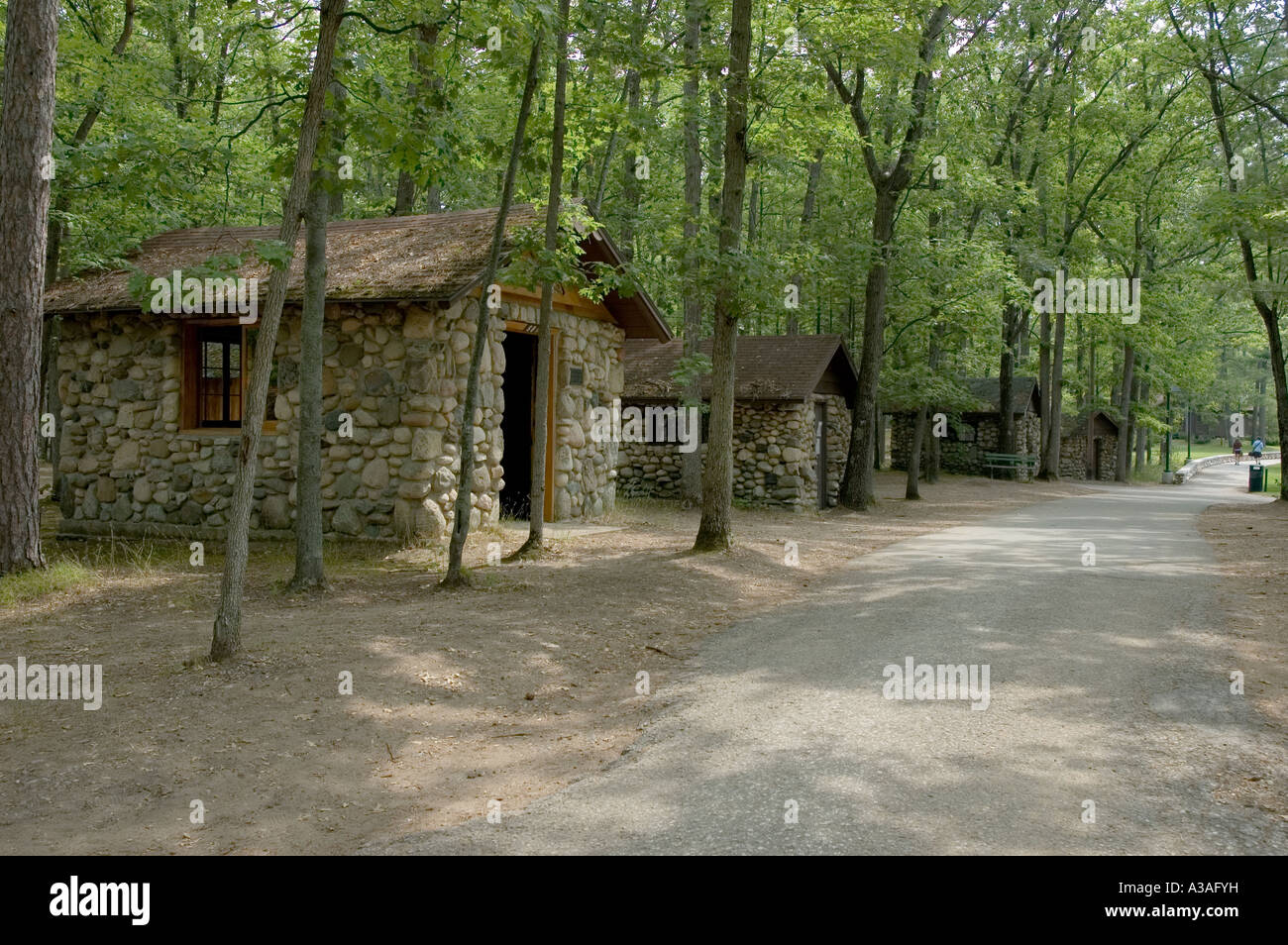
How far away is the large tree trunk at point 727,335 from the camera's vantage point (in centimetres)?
1309

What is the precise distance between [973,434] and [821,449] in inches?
799

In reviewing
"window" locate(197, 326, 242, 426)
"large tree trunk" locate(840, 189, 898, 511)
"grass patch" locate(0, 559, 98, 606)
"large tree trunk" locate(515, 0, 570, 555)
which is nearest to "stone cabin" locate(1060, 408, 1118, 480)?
"large tree trunk" locate(840, 189, 898, 511)

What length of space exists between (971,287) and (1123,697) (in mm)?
19027

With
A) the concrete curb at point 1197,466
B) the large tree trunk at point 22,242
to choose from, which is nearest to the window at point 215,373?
the large tree trunk at point 22,242

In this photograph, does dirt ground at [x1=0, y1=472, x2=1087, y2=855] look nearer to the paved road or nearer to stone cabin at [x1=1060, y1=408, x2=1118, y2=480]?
the paved road

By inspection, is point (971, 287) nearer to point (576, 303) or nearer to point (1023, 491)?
point (1023, 491)

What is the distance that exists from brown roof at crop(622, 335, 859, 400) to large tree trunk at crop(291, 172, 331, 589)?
11277mm

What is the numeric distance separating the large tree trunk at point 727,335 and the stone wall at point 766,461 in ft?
26.5

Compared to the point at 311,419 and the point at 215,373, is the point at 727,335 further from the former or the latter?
the point at 215,373

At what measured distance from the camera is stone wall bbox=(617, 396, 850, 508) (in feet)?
70.1

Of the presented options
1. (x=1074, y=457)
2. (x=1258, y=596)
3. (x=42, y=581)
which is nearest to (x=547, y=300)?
(x=42, y=581)

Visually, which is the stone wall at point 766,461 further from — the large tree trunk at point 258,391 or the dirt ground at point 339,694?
the large tree trunk at point 258,391

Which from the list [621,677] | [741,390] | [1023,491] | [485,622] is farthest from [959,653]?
[1023,491]

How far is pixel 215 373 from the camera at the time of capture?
49.2 feet
